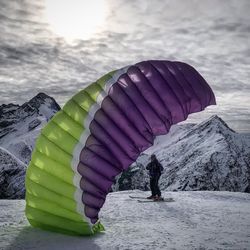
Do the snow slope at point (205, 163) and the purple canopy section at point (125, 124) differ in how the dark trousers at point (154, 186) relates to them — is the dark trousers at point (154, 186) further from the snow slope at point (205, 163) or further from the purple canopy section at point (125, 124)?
the snow slope at point (205, 163)

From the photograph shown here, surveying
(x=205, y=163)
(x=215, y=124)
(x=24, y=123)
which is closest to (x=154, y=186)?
(x=205, y=163)

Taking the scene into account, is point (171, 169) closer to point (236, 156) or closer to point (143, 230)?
point (236, 156)

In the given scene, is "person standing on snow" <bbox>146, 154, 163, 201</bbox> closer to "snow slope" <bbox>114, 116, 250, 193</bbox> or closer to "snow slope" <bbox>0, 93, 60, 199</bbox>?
"snow slope" <bbox>114, 116, 250, 193</bbox>

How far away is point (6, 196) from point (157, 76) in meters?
16.3

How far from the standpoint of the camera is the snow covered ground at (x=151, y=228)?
7.81 meters

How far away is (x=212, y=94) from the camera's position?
885 centimetres

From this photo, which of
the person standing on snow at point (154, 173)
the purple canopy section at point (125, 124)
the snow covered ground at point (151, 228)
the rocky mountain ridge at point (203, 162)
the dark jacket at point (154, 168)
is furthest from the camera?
the rocky mountain ridge at point (203, 162)

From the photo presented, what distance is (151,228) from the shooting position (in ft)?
30.6

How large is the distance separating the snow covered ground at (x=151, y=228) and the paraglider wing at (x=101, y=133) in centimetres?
64

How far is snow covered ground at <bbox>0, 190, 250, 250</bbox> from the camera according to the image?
25.6 feet

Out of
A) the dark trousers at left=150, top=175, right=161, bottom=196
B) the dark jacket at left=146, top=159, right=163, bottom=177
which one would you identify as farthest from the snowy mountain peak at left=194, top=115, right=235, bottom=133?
the dark trousers at left=150, top=175, right=161, bottom=196

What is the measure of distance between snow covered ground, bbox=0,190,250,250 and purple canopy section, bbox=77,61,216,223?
883mm

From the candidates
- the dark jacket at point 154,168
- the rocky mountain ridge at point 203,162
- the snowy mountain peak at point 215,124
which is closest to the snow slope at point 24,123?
the rocky mountain ridge at point 203,162

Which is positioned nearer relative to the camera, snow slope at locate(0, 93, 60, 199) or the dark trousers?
the dark trousers
